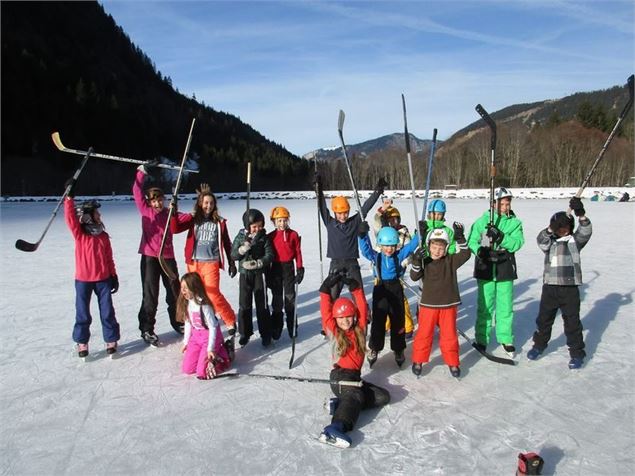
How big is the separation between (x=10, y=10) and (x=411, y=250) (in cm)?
8700

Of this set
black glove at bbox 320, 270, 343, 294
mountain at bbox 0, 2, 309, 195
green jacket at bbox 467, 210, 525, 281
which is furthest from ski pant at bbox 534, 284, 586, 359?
mountain at bbox 0, 2, 309, 195

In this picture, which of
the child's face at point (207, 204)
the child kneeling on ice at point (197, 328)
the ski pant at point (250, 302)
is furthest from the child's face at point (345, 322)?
the child's face at point (207, 204)

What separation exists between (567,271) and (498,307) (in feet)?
2.35

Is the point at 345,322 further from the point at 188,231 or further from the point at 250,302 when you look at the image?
the point at 188,231

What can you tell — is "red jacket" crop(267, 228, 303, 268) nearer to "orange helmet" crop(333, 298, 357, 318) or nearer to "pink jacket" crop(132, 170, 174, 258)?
"pink jacket" crop(132, 170, 174, 258)

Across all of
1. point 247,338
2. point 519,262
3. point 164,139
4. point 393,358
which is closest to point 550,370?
point 393,358

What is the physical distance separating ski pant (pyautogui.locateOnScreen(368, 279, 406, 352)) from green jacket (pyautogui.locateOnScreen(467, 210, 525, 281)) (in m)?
0.84

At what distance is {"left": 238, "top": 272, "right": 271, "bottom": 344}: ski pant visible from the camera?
4.78 m

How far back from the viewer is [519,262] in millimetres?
9555

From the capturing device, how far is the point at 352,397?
3359 millimetres

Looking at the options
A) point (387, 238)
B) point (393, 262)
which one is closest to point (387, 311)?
point (393, 262)

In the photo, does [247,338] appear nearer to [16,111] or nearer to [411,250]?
[411,250]

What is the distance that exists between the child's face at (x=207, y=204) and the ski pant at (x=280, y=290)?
0.88 m

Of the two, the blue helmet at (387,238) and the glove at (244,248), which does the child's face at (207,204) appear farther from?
the blue helmet at (387,238)
